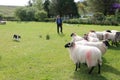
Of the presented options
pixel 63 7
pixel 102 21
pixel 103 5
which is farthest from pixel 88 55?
pixel 63 7

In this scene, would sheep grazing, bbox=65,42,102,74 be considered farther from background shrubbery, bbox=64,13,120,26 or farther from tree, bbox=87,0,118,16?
tree, bbox=87,0,118,16

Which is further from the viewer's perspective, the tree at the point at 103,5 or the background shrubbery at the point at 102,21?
the tree at the point at 103,5

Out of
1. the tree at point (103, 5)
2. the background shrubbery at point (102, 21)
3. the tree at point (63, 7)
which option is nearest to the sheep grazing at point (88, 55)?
the background shrubbery at point (102, 21)

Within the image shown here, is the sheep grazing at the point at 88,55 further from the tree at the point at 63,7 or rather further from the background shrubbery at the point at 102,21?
the tree at the point at 63,7

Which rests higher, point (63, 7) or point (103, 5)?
point (103, 5)

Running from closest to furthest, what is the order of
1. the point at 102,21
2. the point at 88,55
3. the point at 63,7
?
1. the point at 88,55
2. the point at 102,21
3. the point at 63,7

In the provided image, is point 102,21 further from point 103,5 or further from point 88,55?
point 88,55

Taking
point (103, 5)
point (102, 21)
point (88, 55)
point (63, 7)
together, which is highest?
point (103, 5)

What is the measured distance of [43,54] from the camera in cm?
1455

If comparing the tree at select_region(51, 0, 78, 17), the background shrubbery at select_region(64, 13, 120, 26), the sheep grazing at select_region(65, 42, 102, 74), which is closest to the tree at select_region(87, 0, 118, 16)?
the background shrubbery at select_region(64, 13, 120, 26)

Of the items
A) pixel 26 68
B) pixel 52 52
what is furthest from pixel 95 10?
pixel 26 68

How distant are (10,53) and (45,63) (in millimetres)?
3519

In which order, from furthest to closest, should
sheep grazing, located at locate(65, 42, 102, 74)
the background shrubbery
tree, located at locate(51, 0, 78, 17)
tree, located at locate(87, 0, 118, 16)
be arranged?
tree, located at locate(51, 0, 78, 17) < tree, located at locate(87, 0, 118, 16) < the background shrubbery < sheep grazing, located at locate(65, 42, 102, 74)

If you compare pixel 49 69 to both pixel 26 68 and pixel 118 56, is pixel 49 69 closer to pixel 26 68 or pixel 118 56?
pixel 26 68
